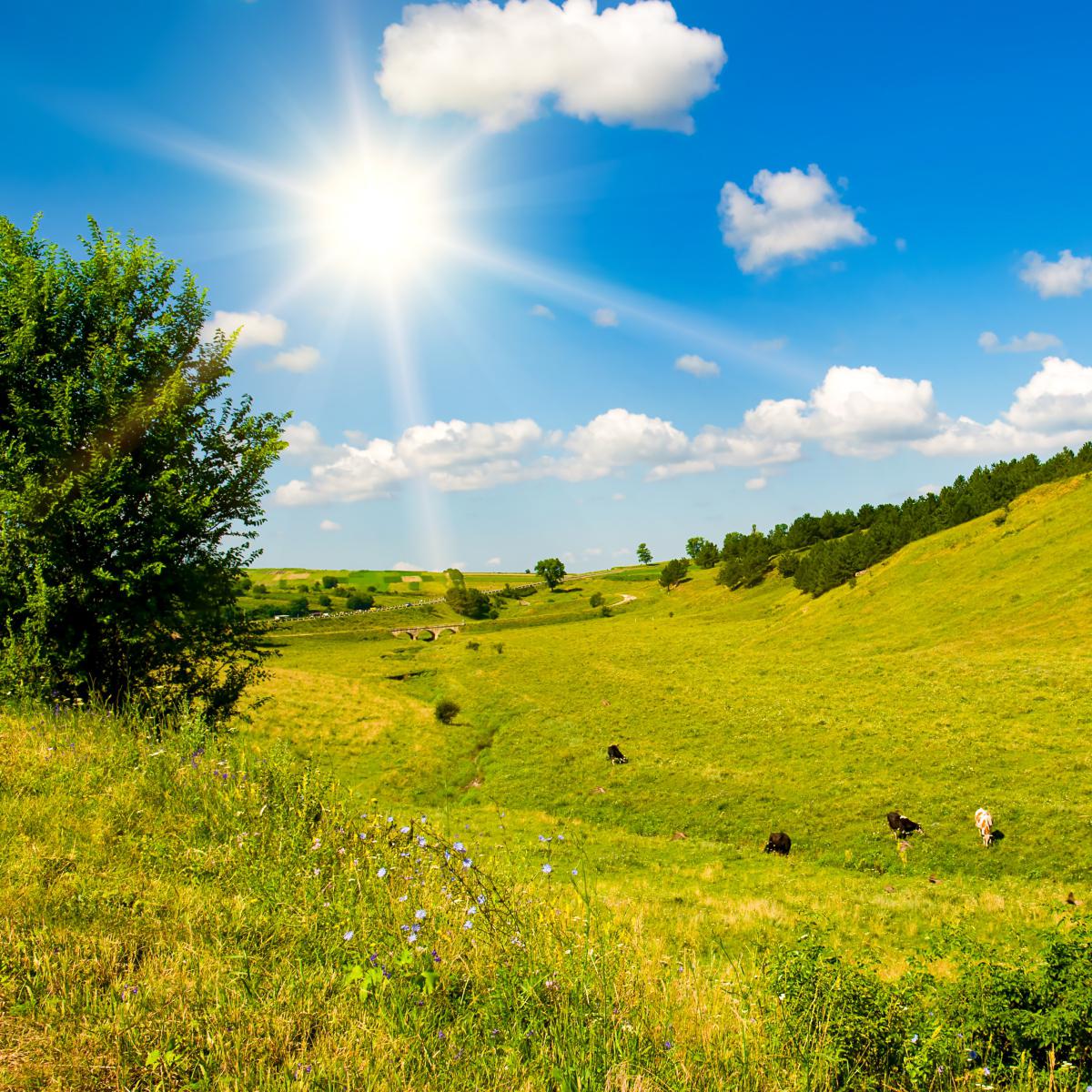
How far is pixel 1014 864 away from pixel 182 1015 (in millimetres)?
28444

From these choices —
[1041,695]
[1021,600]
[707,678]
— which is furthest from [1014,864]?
[1021,600]

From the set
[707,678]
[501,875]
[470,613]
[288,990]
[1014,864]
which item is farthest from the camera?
[470,613]

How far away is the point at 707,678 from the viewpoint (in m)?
59.0

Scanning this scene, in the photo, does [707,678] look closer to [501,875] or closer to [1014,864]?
[1014,864]

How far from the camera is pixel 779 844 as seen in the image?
2584cm

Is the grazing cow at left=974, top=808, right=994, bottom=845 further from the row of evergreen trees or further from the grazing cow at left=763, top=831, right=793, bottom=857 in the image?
the row of evergreen trees

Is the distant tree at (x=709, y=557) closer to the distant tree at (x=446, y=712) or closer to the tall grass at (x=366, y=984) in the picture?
the distant tree at (x=446, y=712)

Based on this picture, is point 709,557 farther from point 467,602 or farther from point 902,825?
point 902,825

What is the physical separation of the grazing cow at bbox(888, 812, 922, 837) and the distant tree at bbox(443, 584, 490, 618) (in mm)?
146523

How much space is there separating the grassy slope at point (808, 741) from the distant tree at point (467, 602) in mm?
82423

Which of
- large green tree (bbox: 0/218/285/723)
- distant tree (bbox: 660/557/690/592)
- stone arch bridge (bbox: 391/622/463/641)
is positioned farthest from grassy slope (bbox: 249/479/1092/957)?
distant tree (bbox: 660/557/690/592)

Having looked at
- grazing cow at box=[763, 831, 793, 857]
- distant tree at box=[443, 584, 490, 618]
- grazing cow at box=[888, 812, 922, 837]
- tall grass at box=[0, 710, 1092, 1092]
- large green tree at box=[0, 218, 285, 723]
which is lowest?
grazing cow at box=[763, 831, 793, 857]

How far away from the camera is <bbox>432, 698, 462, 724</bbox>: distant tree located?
52.1 meters

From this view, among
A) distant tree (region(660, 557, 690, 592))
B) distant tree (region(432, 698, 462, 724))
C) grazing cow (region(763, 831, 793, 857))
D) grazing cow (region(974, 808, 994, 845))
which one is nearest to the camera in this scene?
grazing cow (region(974, 808, 994, 845))
